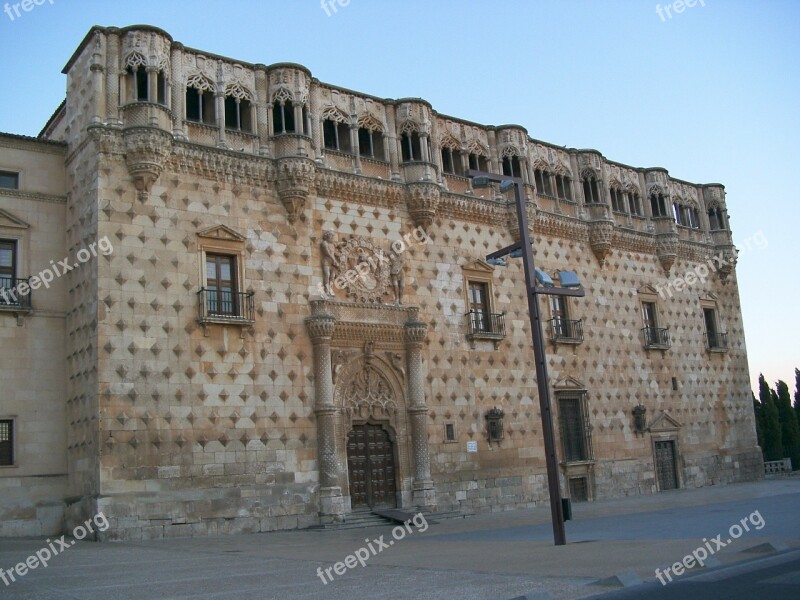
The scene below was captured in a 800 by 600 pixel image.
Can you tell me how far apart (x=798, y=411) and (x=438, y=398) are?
1637 inches

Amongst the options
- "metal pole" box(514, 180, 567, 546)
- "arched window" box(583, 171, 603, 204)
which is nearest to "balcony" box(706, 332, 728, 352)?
"arched window" box(583, 171, 603, 204)

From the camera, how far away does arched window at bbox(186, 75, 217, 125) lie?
24.0 meters

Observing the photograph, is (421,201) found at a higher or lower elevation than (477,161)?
lower

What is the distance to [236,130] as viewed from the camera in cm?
2447

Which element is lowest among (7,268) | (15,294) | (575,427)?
(575,427)

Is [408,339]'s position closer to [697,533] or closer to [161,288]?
[161,288]

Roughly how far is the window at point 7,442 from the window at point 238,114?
418 inches

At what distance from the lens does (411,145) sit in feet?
92.8

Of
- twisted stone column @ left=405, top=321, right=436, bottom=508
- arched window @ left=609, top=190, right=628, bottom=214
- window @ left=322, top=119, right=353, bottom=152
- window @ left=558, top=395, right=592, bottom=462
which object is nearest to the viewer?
twisted stone column @ left=405, top=321, right=436, bottom=508

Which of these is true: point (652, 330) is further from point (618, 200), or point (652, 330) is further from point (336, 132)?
point (336, 132)

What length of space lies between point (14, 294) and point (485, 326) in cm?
1552

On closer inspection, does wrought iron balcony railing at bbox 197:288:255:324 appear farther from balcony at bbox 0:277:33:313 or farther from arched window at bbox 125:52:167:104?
arched window at bbox 125:52:167:104

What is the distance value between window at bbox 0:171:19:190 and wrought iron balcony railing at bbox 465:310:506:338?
15.0 meters

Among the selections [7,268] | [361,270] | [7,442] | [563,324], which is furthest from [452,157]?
[7,442]
